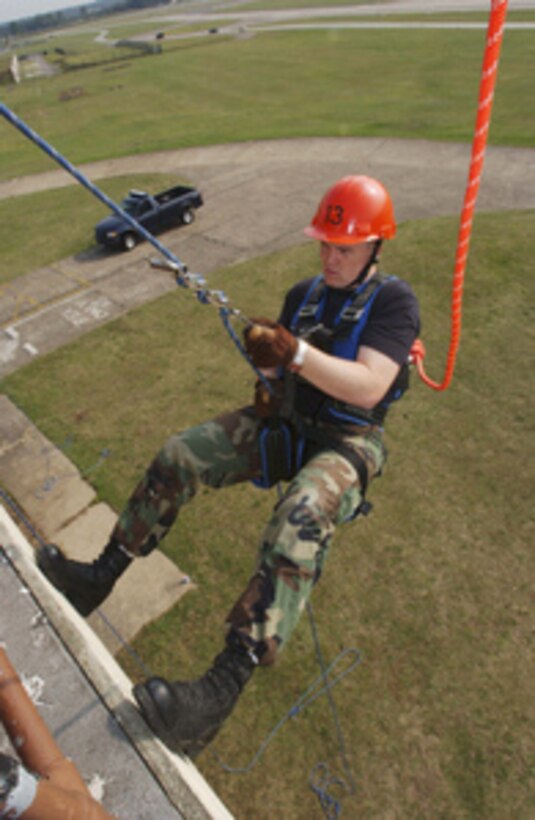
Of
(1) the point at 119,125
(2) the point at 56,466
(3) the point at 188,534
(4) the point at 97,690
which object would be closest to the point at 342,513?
(4) the point at 97,690

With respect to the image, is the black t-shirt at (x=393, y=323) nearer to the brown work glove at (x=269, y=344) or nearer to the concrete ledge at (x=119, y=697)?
the brown work glove at (x=269, y=344)

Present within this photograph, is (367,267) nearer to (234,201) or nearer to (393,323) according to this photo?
(393,323)

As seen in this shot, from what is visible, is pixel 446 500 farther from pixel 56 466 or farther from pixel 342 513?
pixel 56 466

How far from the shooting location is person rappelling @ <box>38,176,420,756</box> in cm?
264

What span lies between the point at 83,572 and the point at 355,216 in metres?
2.94

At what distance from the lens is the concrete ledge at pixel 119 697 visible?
2.66m

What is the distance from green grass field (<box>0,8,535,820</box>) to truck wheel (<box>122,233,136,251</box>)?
1.71 metres

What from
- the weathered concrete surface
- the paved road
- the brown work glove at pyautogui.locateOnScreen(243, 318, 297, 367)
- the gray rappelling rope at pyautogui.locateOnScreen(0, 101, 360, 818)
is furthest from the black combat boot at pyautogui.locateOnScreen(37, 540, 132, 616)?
the paved road

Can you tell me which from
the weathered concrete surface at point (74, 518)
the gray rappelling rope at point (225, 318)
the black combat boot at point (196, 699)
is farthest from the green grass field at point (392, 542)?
the black combat boot at point (196, 699)

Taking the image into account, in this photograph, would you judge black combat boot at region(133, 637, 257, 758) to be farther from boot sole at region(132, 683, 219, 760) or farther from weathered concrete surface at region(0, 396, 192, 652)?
weathered concrete surface at region(0, 396, 192, 652)

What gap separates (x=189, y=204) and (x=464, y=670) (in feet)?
40.7

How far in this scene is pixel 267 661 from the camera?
253 cm

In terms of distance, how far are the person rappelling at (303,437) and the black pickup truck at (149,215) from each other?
965 cm

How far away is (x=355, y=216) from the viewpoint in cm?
329
